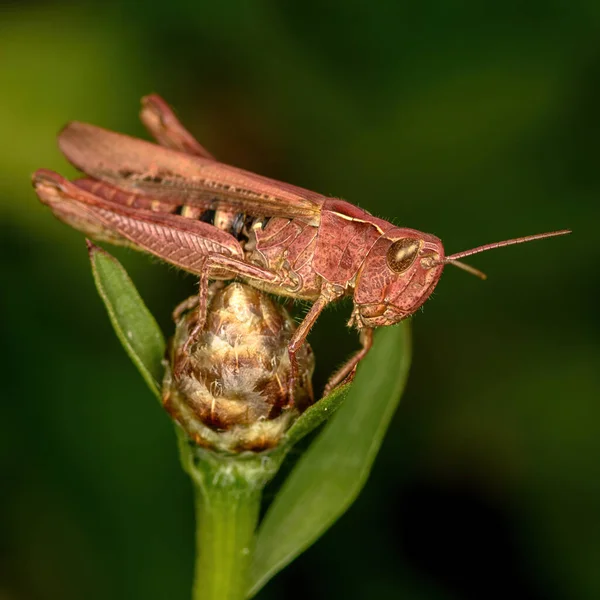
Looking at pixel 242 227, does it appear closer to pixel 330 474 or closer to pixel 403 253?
pixel 403 253

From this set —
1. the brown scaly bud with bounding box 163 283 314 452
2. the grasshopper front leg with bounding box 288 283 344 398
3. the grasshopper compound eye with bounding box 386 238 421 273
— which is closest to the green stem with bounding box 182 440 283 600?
the brown scaly bud with bounding box 163 283 314 452

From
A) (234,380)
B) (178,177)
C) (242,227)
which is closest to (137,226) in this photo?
(178,177)

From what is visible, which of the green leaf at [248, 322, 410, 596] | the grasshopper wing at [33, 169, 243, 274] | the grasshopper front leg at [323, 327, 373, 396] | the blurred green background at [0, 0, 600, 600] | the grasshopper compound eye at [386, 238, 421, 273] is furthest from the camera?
the blurred green background at [0, 0, 600, 600]

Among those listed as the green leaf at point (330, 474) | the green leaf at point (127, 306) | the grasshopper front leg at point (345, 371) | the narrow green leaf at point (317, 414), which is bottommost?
the green leaf at point (330, 474)

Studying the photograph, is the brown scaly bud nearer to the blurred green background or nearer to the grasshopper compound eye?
the grasshopper compound eye

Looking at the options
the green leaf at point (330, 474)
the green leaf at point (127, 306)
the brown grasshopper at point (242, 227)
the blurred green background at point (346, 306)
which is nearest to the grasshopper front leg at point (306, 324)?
the brown grasshopper at point (242, 227)

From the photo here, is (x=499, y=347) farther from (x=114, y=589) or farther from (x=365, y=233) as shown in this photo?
(x=114, y=589)

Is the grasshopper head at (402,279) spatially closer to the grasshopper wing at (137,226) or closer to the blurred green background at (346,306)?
the grasshopper wing at (137,226)
